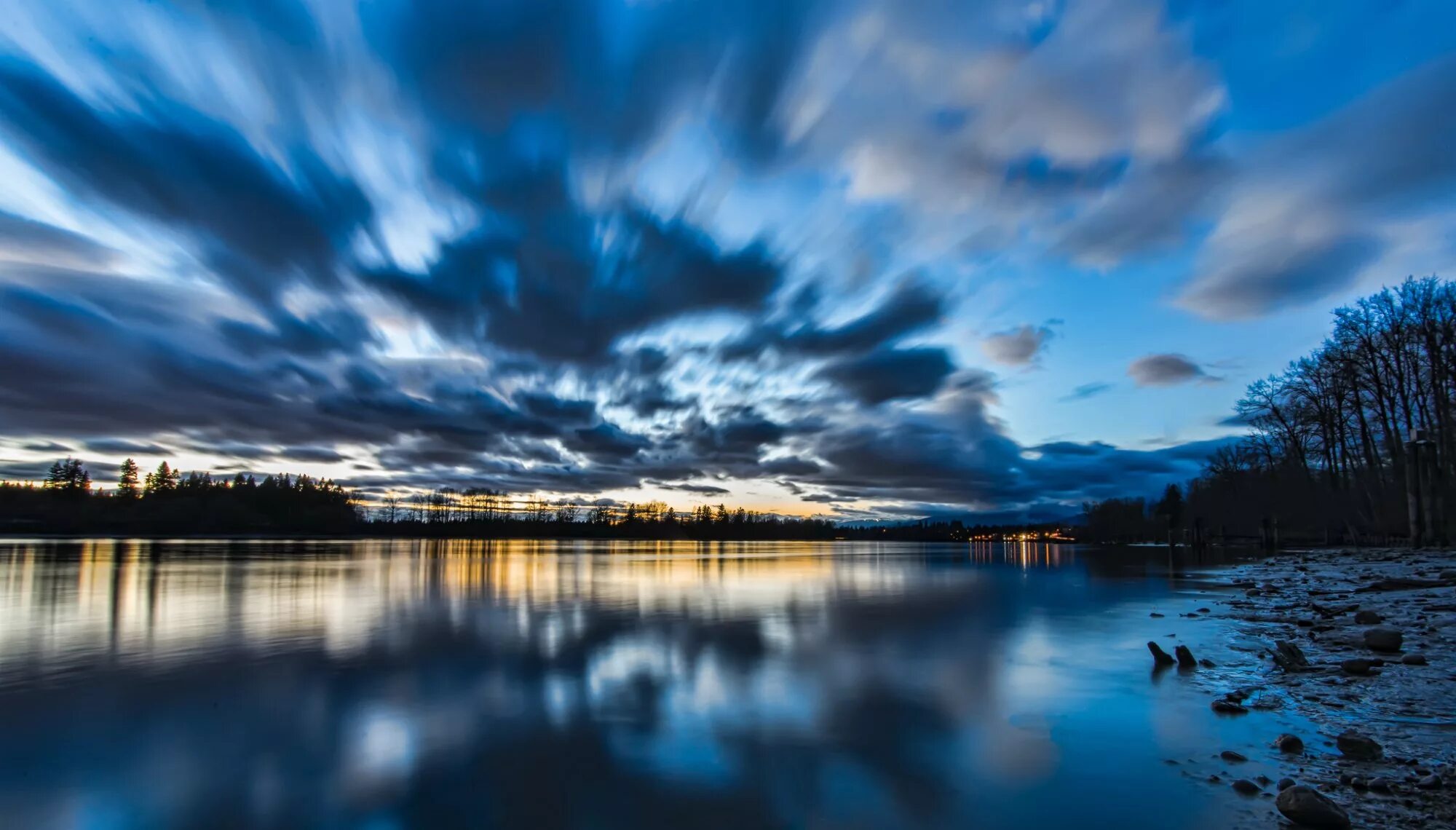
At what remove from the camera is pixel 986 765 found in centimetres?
831

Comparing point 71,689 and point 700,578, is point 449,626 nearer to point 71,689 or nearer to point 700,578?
point 71,689

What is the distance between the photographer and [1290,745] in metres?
8.00

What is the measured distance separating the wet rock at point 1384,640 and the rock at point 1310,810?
8.86 meters

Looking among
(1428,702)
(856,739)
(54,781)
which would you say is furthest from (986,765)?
(54,781)

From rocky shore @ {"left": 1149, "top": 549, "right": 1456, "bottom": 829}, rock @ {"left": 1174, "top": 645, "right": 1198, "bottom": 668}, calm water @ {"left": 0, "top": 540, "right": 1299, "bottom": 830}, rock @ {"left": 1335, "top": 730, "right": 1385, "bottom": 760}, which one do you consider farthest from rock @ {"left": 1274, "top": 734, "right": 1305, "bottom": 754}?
rock @ {"left": 1174, "top": 645, "right": 1198, "bottom": 668}

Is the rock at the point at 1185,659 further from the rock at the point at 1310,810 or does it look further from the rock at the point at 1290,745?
the rock at the point at 1310,810

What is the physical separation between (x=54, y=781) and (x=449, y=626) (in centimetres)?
1194

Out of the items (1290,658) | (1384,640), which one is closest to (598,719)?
(1290,658)

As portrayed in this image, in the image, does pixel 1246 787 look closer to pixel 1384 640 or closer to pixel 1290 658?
pixel 1290 658

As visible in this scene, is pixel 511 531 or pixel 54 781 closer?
pixel 54 781

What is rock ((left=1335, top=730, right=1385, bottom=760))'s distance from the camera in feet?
24.4

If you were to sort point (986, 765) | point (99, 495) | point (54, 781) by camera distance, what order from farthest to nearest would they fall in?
point (99, 495), point (986, 765), point (54, 781)

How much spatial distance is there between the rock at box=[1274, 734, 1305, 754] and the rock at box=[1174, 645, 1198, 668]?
5.38 m

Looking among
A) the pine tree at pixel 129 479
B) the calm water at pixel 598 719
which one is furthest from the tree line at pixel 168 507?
the calm water at pixel 598 719
